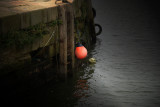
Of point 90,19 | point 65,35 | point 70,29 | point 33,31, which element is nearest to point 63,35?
point 65,35

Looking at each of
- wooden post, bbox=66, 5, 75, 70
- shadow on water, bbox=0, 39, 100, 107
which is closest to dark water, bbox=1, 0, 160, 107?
shadow on water, bbox=0, 39, 100, 107

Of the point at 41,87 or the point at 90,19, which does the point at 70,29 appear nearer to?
the point at 41,87

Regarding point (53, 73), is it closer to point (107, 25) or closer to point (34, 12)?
point (34, 12)

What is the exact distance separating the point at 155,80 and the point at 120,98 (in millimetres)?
1993

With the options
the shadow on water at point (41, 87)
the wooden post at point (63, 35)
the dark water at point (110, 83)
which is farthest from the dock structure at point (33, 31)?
the dark water at point (110, 83)

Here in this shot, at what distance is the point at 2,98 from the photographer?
5.31 m

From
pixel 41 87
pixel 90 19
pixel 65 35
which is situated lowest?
pixel 41 87

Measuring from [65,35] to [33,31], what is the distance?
3.55ft

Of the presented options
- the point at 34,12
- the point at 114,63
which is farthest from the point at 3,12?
the point at 114,63

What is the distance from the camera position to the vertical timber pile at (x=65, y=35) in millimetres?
6750

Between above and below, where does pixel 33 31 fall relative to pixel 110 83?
above

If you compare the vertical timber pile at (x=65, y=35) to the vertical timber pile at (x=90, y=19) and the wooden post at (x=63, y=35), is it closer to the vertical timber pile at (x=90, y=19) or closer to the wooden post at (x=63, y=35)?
the wooden post at (x=63, y=35)

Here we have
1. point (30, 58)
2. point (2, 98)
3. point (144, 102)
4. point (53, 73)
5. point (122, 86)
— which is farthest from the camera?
point (122, 86)

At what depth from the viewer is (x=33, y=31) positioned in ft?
19.8
